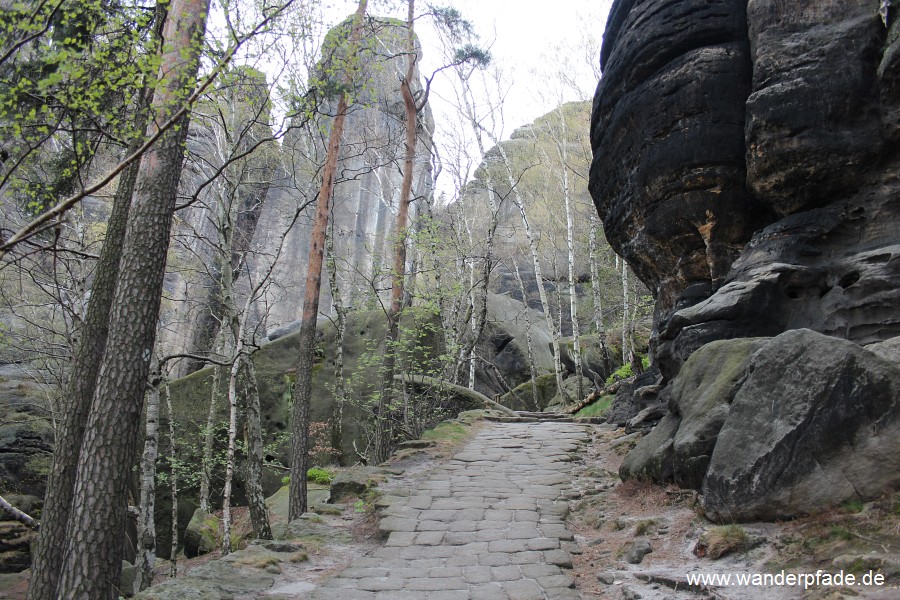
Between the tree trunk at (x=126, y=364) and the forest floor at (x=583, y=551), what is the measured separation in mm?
767

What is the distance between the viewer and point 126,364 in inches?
186

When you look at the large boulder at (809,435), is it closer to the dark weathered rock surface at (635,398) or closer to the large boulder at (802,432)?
the large boulder at (802,432)

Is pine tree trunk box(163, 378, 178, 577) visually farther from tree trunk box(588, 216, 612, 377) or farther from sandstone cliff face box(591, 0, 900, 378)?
tree trunk box(588, 216, 612, 377)

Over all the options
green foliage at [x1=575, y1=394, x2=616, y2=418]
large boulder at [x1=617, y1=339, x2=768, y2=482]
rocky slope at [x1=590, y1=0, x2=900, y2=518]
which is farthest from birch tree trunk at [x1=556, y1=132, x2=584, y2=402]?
large boulder at [x1=617, y1=339, x2=768, y2=482]

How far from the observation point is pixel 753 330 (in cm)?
635

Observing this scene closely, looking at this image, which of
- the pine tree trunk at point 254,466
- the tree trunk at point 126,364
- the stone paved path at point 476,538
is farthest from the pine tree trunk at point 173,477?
the tree trunk at point 126,364

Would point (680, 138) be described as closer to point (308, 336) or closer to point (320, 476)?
point (308, 336)

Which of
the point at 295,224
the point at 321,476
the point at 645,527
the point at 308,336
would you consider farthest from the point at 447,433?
the point at 295,224

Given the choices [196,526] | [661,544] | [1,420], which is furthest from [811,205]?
[1,420]

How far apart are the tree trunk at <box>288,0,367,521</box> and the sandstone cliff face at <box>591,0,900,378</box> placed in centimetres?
507

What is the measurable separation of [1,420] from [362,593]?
1502 cm

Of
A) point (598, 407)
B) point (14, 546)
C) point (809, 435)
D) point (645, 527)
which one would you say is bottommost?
point (14, 546)

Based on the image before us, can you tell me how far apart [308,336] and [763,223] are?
7387mm

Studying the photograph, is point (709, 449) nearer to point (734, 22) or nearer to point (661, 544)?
point (661, 544)
